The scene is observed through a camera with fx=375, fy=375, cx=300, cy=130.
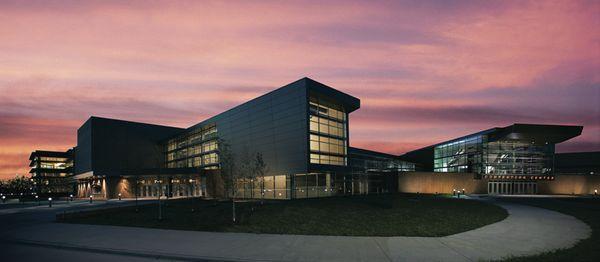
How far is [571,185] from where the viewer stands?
7062 cm

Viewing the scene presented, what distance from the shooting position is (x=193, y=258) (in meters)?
12.6

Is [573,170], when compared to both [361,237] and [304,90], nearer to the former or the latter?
[304,90]

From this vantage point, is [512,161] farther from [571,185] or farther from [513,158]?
[571,185]

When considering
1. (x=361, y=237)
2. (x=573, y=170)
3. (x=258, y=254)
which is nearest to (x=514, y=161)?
(x=573, y=170)

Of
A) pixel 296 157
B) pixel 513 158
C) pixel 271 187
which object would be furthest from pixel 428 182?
pixel 271 187

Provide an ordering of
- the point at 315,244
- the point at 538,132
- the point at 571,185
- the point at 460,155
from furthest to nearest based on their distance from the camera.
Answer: the point at 460,155 < the point at 571,185 < the point at 538,132 < the point at 315,244

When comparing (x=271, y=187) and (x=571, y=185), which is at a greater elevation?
(x=271, y=187)

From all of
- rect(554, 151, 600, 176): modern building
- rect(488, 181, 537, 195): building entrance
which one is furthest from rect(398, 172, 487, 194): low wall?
rect(554, 151, 600, 176): modern building

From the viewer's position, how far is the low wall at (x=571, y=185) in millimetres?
69500

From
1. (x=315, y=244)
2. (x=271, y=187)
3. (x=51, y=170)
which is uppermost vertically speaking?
(x=315, y=244)

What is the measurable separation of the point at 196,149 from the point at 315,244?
2876 inches

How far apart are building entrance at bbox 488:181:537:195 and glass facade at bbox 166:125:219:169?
175 ft

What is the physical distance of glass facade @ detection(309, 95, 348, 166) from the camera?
2061 inches

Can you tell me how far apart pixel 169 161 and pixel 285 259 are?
307ft
